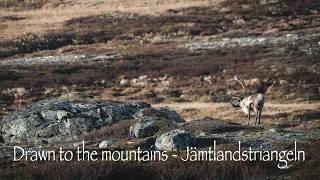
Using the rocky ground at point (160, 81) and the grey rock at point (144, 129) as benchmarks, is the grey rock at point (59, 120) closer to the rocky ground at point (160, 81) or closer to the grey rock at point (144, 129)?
the rocky ground at point (160, 81)

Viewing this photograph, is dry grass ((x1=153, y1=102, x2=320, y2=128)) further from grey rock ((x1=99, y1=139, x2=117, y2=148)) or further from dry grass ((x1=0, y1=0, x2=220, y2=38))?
dry grass ((x1=0, y1=0, x2=220, y2=38))

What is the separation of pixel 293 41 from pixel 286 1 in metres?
27.5

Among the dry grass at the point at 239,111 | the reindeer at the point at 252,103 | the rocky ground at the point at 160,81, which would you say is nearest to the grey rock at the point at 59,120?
the rocky ground at the point at 160,81

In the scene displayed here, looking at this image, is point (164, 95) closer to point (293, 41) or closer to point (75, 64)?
point (75, 64)

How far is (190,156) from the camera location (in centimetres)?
1359

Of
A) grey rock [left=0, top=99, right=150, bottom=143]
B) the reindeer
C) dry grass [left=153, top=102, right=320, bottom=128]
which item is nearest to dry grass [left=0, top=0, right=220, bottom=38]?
dry grass [left=153, top=102, right=320, bottom=128]

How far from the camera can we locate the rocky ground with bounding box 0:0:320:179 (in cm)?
1502

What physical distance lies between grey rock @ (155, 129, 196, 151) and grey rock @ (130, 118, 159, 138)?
227 cm

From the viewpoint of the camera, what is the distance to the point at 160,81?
162 feet

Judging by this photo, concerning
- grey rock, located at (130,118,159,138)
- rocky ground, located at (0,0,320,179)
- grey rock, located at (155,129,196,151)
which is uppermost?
grey rock, located at (155,129,196,151)

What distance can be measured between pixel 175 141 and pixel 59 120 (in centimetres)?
680

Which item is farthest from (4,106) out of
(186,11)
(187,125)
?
(186,11)

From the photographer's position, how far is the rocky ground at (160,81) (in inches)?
591

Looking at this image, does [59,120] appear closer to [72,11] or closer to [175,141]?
[175,141]
